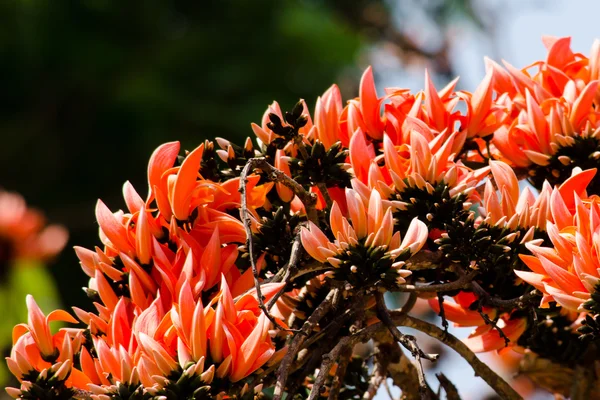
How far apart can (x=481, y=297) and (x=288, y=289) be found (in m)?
0.19

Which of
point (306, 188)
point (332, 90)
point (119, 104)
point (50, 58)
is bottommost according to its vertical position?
point (306, 188)

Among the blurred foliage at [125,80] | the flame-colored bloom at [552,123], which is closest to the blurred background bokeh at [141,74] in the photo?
the blurred foliage at [125,80]

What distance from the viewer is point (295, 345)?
2.72 ft

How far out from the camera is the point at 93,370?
0.88m

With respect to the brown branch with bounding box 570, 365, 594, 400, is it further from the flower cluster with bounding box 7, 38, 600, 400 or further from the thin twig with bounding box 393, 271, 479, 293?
the thin twig with bounding box 393, 271, 479, 293

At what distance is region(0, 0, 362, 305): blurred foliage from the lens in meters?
8.67

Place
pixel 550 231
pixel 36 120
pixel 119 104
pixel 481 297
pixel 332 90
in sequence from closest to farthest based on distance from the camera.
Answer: pixel 550 231, pixel 481 297, pixel 332 90, pixel 119 104, pixel 36 120

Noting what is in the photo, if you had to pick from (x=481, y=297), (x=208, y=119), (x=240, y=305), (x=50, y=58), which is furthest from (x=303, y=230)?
(x=50, y=58)

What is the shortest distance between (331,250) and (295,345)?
0.30 feet

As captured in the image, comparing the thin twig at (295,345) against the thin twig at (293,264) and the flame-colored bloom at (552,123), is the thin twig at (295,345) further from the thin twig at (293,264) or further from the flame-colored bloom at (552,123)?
the flame-colored bloom at (552,123)

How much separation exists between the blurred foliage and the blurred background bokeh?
13 millimetres

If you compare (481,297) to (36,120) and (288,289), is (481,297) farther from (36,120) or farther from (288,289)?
(36,120)

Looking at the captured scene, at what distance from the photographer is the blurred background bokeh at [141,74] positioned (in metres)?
8.61

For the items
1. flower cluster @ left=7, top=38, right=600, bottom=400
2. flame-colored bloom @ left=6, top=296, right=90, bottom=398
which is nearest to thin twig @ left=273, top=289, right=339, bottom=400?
flower cluster @ left=7, top=38, right=600, bottom=400
